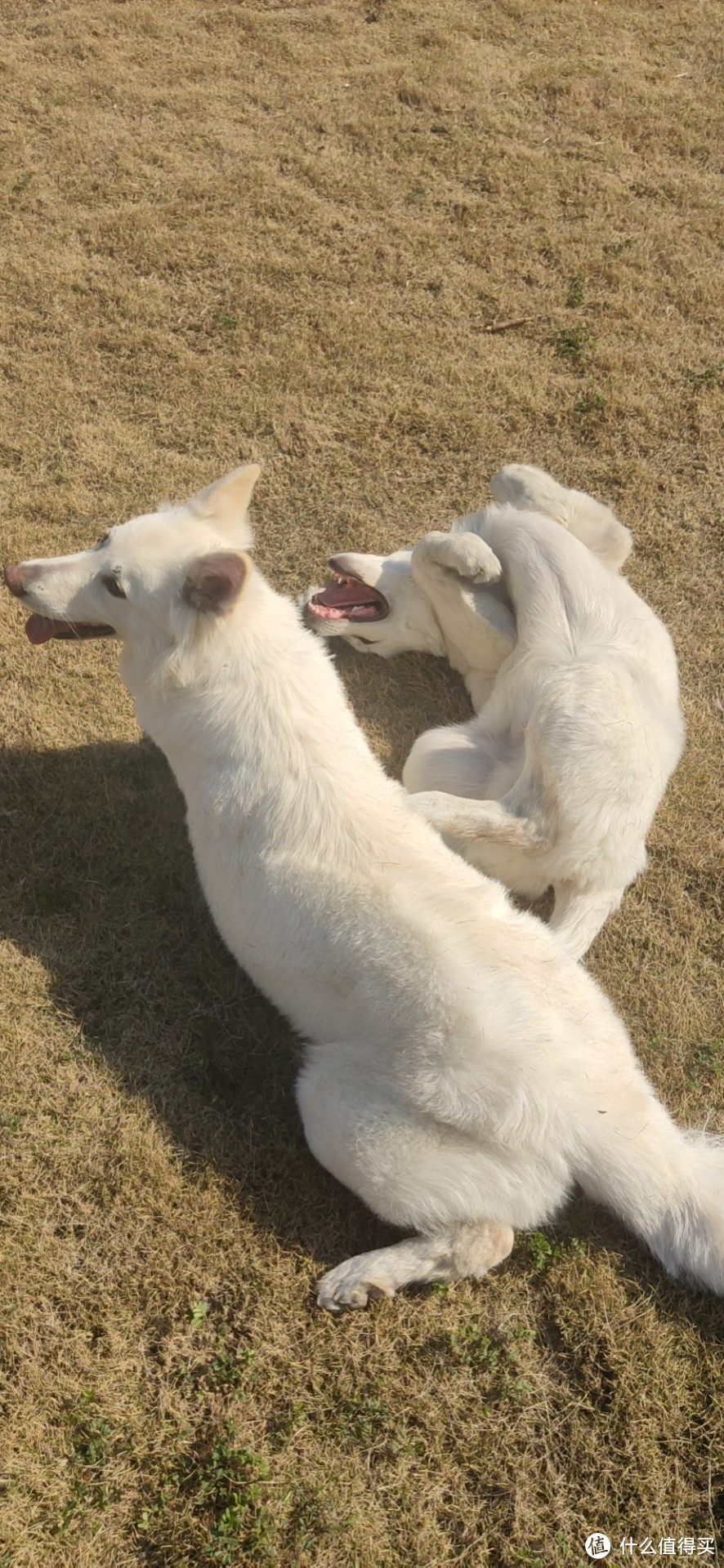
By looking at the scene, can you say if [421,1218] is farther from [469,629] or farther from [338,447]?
[338,447]

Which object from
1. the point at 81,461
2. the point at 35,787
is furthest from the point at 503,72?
the point at 35,787

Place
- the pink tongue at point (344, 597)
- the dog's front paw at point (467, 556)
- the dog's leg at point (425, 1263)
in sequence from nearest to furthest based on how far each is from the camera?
1. the dog's leg at point (425, 1263)
2. the dog's front paw at point (467, 556)
3. the pink tongue at point (344, 597)

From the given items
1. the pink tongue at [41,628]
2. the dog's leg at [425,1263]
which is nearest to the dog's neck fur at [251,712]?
the pink tongue at [41,628]

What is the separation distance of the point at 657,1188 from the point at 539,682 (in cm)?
190

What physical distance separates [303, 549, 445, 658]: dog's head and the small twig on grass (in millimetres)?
2205

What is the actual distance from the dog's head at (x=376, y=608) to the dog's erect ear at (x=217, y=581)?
5.20 ft

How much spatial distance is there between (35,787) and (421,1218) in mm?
2232

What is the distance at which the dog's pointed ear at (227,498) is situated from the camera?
363 cm

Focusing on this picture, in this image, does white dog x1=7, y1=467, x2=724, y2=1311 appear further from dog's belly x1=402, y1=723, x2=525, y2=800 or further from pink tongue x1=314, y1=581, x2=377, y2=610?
pink tongue x1=314, y1=581, x2=377, y2=610

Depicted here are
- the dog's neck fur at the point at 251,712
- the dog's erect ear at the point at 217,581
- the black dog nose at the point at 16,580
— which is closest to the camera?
the dog's erect ear at the point at 217,581

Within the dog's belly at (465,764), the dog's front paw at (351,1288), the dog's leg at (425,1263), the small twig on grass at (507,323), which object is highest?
the small twig on grass at (507,323)

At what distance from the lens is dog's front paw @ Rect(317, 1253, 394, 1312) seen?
2.97 meters

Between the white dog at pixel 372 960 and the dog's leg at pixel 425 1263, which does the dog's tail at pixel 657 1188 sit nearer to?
the white dog at pixel 372 960

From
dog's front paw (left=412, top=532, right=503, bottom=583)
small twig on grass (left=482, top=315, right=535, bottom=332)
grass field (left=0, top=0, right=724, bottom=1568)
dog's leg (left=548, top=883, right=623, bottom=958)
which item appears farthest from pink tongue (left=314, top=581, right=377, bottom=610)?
small twig on grass (left=482, top=315, right=535, bottom=332)
